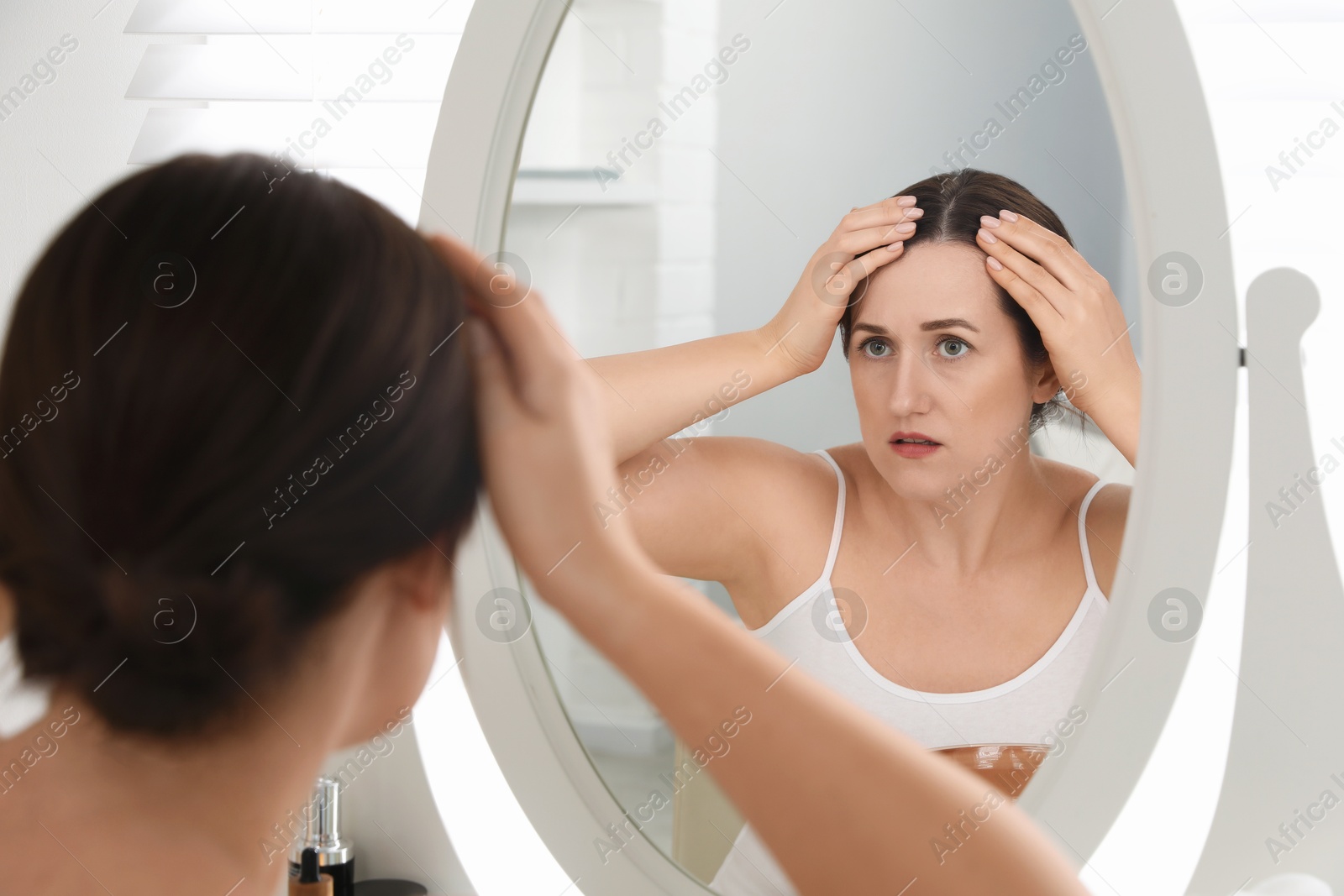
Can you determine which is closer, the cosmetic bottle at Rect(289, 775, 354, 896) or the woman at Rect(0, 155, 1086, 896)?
the woman at Rect(0, 155, 1086, 896)

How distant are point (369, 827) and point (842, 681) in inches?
13.5

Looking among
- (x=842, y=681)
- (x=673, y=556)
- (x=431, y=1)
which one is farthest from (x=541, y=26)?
(x=842, y=681)

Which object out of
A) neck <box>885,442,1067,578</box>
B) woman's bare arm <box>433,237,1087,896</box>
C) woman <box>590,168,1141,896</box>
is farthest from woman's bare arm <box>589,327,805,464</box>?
woman's bare arm <box>433,237,1087,896</box>

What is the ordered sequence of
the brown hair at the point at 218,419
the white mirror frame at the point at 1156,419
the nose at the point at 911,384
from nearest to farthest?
the brown hair at the point at 218,419 → the white mirror frame at the point at 1156,419 → the nose at the point at 911,384

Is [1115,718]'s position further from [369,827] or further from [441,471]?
[369,827]

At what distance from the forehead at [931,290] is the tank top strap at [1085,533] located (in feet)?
0.37

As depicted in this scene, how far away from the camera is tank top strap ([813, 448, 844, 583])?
24.5 inches

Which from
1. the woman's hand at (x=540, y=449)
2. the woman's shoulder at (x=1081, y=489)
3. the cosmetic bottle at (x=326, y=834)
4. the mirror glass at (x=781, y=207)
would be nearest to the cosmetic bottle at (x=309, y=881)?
the cosmetic bottle at (x=326, y=834)

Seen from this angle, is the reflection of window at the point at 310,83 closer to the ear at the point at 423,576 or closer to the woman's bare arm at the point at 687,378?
the woman's bare arm at the point at 687,378

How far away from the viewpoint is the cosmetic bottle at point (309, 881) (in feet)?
2.09

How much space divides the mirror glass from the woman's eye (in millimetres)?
58

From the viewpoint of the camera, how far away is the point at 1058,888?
1.00ft

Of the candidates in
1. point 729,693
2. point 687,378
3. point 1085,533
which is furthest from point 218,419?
point 1085,533

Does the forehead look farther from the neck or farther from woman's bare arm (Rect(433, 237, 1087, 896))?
woman's bare arm (Rect(433, 237, 1087, 896))
